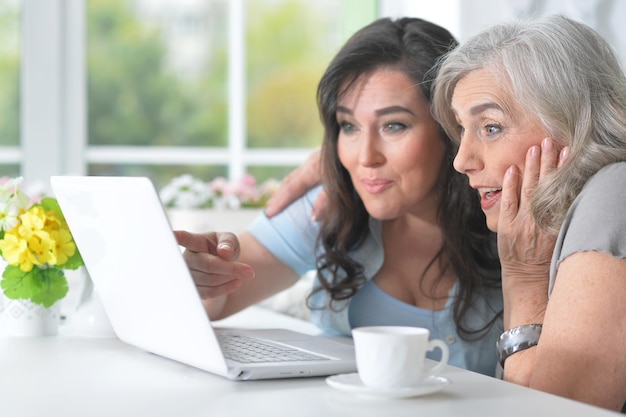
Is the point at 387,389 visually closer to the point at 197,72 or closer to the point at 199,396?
the point at 199,396

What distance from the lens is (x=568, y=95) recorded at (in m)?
1.33

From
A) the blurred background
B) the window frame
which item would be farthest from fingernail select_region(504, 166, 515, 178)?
the window frame

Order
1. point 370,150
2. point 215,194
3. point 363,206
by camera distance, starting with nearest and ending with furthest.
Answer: point 370,150
point 363,206
point 215,194

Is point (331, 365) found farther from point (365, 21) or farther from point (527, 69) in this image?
point (365, 21)

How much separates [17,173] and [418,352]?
424 centimetres

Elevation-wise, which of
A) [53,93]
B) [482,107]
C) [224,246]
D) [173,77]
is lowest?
[173,77]

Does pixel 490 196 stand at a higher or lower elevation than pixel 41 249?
higher

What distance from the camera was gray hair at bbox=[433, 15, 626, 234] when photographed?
1.31 meters

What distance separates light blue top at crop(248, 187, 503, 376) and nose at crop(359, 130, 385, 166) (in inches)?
7.9

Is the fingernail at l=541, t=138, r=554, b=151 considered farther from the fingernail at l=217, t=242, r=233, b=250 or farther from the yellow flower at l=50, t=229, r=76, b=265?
the yellow flower at l=50, t=229, r=76, b=265

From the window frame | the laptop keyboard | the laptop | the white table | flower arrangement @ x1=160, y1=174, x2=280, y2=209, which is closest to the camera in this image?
the white table

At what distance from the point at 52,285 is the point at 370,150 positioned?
62 cm

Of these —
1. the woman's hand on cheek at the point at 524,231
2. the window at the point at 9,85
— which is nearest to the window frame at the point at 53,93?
the window at the point at 9,85

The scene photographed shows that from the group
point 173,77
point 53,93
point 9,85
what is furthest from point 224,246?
point 173,77
